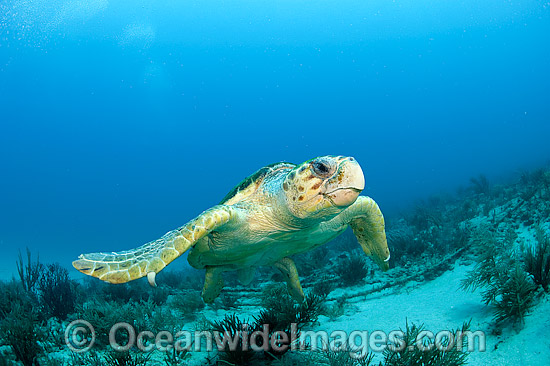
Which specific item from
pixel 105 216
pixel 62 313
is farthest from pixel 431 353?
pixel 105 216

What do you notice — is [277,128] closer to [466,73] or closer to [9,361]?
[466,73]

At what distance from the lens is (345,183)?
2133 millimetres

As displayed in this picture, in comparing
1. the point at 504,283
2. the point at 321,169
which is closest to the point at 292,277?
the point at 321,169

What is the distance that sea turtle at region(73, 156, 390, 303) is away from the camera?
2.13 m

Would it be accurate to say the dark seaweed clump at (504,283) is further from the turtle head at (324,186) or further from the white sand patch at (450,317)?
the turtle head at (324,186)

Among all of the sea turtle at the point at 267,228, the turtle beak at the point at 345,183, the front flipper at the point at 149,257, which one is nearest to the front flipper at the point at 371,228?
the sea turtle at the point at 267,228

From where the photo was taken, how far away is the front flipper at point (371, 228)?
3.52m

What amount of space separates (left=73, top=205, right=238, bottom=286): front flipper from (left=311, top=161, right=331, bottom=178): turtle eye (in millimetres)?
955

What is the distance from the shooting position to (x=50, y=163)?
87.8 metres

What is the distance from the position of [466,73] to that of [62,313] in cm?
13886

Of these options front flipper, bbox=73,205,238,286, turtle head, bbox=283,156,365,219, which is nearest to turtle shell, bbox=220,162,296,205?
front flipper, bbox=73,205,238,286

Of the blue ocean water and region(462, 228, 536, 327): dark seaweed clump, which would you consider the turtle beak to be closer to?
region(462, 228, 536, 327): dark seaweed clump
